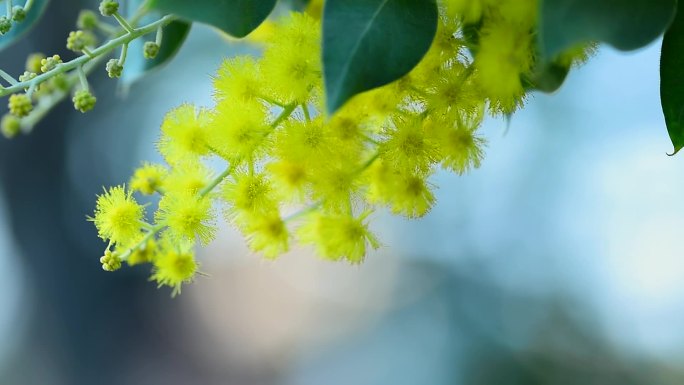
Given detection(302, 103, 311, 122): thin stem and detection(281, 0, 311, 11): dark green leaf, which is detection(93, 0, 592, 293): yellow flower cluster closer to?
detection(302, 103, 311, 122): thin stem

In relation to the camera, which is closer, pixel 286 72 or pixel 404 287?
pixel 286 72

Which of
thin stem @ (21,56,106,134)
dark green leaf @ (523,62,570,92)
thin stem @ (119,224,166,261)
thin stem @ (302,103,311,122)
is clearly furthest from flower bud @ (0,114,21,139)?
dark green leaf @ (523,62,570,92)

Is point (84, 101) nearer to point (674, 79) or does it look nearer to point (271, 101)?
point (271, 101)

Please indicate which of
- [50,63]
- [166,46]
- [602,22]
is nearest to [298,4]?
[166,46]

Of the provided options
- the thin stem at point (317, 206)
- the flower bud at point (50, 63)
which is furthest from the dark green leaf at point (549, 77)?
the flower bud at point (50, 63)

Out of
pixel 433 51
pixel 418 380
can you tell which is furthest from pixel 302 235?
pixel 418 380

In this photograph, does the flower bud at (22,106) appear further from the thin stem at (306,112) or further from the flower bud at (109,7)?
the thin stem at (306,112)

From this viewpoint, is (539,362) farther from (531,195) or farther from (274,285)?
(274,285)
